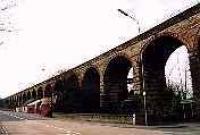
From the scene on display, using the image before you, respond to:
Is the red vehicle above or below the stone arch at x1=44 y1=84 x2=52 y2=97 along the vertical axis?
below

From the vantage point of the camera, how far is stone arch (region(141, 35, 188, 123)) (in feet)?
134

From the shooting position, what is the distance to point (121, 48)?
48062 mm

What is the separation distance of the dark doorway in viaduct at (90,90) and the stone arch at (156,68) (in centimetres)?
1838

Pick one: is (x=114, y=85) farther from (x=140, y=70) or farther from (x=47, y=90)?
(x=47, y=90)

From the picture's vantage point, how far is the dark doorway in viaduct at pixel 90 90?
6125cm

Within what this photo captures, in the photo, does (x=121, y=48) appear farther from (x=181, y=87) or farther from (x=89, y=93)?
(x=181, y=87)

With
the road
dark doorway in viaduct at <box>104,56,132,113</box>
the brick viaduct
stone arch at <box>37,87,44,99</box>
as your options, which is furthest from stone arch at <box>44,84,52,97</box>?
the road

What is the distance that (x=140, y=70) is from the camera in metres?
43.5

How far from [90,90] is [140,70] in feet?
64.4

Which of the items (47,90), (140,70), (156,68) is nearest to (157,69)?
(156,68)

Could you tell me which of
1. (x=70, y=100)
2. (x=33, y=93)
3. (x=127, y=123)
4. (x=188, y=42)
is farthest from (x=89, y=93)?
(x=33, y=93)

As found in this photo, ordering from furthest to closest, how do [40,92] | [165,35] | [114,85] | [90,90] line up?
[40,92]
[90,90]
[114,85]
[165,35]

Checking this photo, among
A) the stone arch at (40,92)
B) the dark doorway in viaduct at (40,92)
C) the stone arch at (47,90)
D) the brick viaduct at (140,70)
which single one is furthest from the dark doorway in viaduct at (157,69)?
the dark doorway in viaduct at (40,92)

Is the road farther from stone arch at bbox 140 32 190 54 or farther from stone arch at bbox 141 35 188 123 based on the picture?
stone arch at bbox 141 35 188 123
